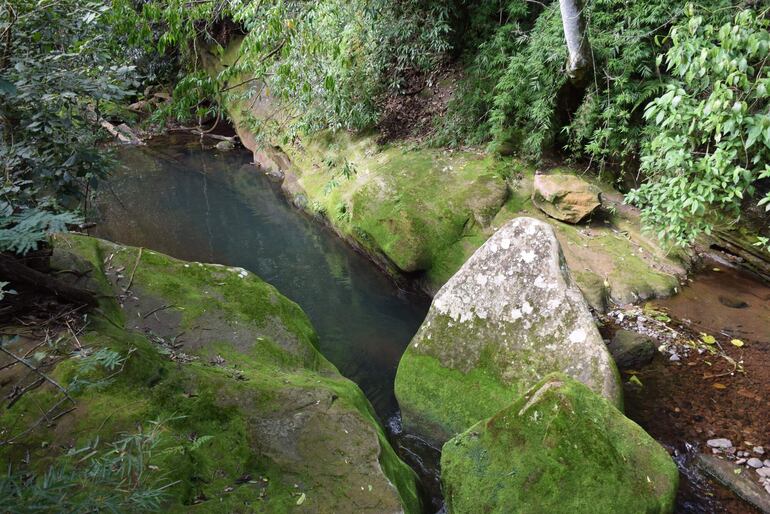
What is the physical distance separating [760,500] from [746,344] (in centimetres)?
227

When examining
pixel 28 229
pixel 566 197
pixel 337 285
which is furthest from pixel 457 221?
pixel 28 229

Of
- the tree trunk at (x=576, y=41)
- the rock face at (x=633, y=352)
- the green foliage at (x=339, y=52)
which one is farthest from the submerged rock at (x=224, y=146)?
the rock face at (x=633, y=352)

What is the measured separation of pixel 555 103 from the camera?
8.31 m

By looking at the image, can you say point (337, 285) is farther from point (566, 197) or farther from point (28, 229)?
point (28, 229)

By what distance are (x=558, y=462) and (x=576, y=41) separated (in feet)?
19.5

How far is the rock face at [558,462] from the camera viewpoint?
11.2 ft

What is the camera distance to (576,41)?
23.8ft

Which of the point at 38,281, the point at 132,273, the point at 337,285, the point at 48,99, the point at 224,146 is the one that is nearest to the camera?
the point at 38,281

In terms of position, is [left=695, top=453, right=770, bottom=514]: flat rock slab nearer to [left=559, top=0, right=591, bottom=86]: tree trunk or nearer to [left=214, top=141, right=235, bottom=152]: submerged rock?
[left=559, top=0, right=591, bottom=86]: tree trunk

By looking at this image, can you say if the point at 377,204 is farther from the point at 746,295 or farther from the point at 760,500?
the point at 760,500

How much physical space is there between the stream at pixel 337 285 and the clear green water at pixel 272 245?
0.02m

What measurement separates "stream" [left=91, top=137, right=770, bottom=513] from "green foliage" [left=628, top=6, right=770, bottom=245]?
1090 mm

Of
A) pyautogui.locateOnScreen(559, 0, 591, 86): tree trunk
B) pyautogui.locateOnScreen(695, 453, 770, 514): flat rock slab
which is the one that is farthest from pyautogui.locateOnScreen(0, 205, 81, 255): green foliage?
pyautogui.locateOnScreen(559, 0, 591, 86): tree trunk

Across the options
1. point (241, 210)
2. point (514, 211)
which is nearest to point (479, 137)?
point (514, 211)
